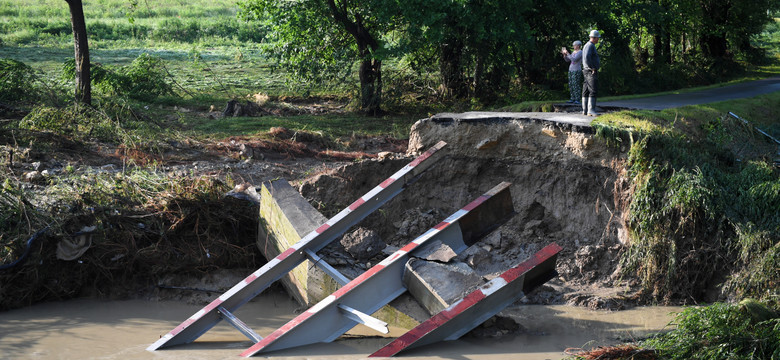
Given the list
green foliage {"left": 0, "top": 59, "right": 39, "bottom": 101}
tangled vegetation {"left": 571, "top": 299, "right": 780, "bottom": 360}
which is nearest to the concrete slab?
tangled vegetation {"left": 571, "top": 299, "right": 780, "bottom": 360}

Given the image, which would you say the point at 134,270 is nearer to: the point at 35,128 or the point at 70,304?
the point at 70,304

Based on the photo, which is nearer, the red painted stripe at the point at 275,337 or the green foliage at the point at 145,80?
the red painted stripe at the point at 275,337

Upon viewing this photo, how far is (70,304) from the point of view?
23.6ft

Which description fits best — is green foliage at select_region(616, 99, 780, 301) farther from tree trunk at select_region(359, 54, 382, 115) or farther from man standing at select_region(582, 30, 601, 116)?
tree trunk at select_region(359, 54, 382, 115)

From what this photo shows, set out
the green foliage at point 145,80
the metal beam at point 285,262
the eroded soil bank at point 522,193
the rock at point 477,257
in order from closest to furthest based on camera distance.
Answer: the metal beam at point 285,262 < the eroded soil bank at point 522,193 < the rock at point 477,257 < the green foliage at point 145,80

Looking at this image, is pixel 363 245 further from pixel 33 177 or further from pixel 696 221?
pixel 33 177

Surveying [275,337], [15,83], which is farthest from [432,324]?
[15,83]

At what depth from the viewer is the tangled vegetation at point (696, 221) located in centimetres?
709

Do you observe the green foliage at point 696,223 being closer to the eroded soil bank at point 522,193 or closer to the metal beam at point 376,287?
the eroded soil bank at point 522,193

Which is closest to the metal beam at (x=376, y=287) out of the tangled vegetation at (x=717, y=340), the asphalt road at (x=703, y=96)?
the tangled vegetation at (x=717, y=340)

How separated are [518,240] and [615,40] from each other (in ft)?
30.7

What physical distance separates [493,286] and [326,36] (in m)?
10.9

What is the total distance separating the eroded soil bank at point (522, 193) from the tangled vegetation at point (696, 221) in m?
0.29

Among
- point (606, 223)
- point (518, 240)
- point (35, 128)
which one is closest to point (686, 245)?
point (606, 223)
